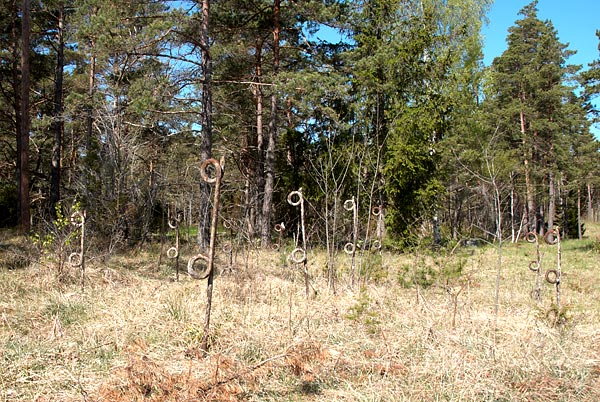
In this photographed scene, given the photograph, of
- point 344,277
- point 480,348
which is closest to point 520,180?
point 344,277

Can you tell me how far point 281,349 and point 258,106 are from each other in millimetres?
12177

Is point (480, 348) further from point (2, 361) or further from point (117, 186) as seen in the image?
point (117, 186)

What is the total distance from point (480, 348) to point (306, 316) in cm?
150

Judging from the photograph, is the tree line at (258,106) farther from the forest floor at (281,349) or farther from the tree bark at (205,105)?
the forest floor at (281,349)

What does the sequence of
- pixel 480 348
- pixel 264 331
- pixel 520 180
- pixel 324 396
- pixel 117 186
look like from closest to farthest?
pixel 324 396, pixel 480 348, pixel 264 331, pixel 117 186, pixel 520 180

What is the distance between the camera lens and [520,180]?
21.8 metres

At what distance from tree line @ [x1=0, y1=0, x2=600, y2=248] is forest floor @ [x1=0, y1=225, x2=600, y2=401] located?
2.36 meters

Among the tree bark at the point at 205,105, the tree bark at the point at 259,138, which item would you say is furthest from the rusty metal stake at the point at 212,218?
the tree bark at the point at 259,138

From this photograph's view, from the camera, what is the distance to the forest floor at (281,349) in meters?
2.81

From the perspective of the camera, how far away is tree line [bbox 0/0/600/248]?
10.5 meters

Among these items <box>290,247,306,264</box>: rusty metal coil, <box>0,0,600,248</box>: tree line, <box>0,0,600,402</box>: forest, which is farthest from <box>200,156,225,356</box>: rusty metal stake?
<box>0,0,600,248</box>: tree line

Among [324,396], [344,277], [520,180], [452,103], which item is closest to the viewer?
[324,396]

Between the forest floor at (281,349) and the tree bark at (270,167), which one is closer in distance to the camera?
the forest floor at (281,349)

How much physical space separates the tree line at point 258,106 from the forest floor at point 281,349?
236 cm
